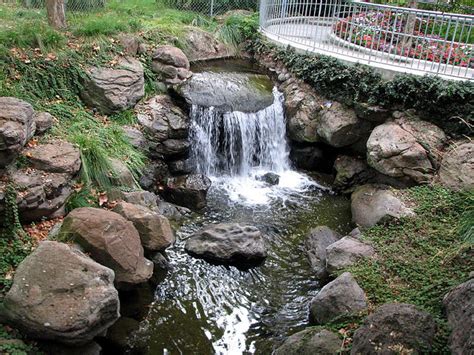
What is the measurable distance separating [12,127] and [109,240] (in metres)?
1.79

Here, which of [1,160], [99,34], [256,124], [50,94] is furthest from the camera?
[256,124]

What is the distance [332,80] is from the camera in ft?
30.2

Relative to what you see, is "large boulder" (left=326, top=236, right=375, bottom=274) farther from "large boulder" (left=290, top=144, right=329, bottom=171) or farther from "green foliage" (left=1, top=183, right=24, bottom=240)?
"green foliage" (left=1, top=183, right=24, bottom=240)

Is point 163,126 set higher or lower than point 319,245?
higher

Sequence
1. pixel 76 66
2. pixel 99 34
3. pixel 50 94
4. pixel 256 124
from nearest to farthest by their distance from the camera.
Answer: pixel 50 94
pixel 76 66
pixel 99 34
pixel 256 124

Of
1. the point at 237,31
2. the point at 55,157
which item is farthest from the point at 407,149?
the point at 237,31

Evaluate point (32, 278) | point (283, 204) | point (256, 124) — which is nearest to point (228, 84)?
point (256, 124)

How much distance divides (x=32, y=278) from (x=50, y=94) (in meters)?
4.32

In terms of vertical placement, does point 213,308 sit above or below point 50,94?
below

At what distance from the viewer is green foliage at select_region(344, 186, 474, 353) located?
5184mm

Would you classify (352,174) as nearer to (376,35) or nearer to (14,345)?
(376,35)

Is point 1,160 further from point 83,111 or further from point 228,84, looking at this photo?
point 228,84

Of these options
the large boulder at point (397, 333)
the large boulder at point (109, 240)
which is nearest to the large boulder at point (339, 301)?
the large boulder at point (397, 333)

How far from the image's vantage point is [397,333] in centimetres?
413
